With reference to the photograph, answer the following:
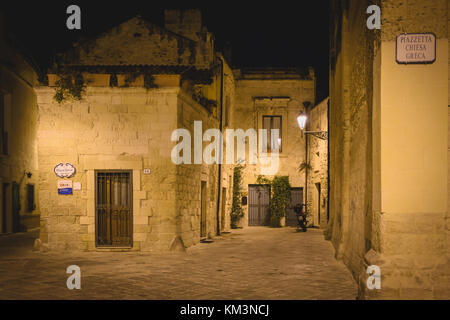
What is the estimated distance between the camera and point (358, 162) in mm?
7809

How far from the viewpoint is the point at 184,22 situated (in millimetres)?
15945

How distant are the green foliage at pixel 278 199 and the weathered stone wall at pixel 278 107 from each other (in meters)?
0.35

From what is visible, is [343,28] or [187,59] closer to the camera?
[343,28]

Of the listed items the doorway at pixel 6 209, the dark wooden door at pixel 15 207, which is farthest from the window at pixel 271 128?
the doorway at pixel 6 209

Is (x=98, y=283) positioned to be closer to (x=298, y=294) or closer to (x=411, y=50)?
(x=298, y=294)

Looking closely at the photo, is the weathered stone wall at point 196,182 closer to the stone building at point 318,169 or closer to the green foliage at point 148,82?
the green foliage at point 148,82

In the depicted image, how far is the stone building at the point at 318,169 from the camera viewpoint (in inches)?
713

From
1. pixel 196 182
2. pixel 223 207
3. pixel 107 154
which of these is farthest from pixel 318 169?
pixel 107 154

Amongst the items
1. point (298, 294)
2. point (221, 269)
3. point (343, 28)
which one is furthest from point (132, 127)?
point (298, 294)

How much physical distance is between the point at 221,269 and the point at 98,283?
245 cm

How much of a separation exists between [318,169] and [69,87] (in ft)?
38.5

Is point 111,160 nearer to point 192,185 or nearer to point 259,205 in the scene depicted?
point 192,185

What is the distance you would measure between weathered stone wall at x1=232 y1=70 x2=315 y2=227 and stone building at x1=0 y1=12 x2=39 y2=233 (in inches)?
355
